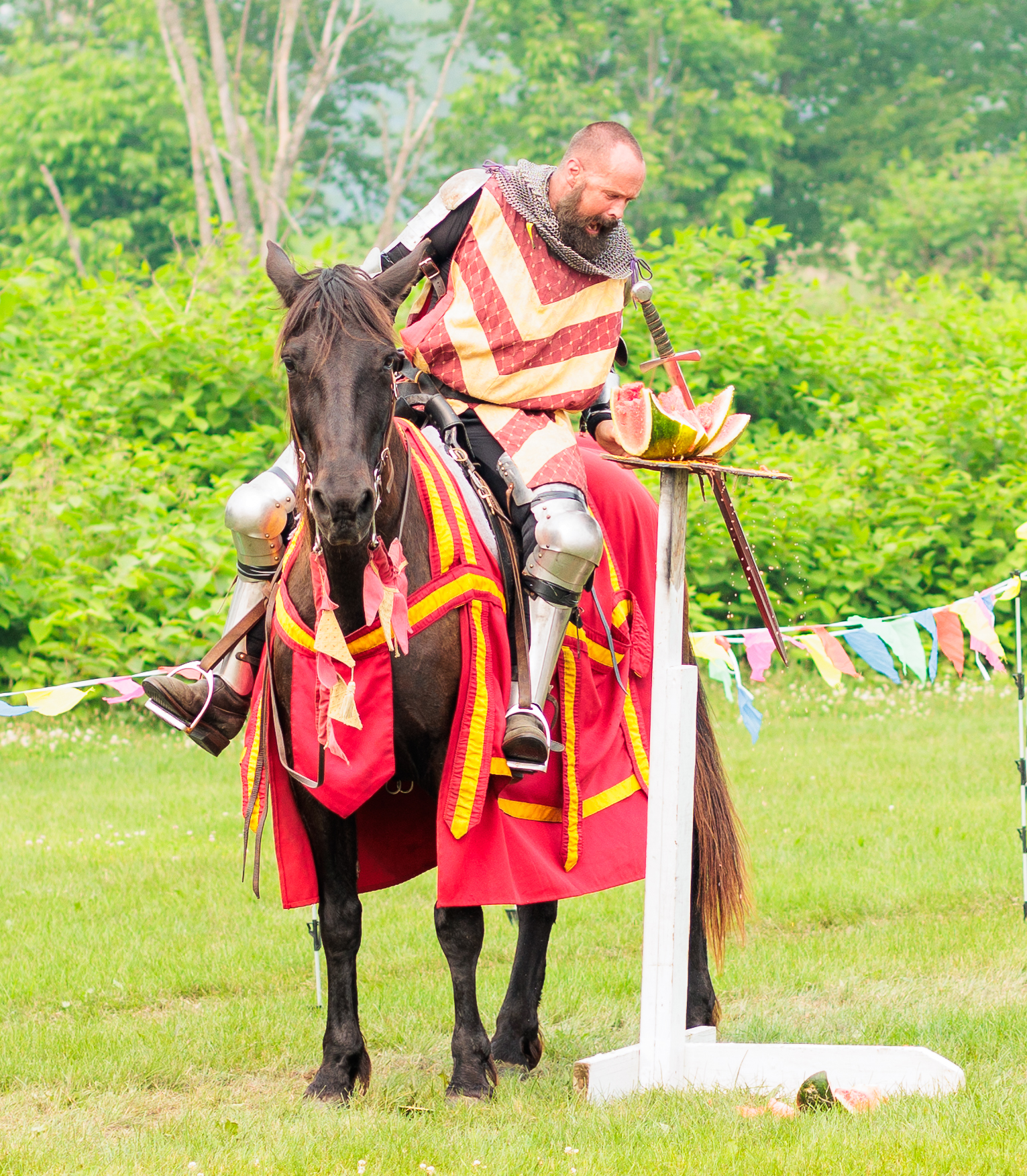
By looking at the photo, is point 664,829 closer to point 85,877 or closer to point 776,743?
point 85,877

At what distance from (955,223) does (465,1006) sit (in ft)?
80.3

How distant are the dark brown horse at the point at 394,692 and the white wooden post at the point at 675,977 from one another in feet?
1.56

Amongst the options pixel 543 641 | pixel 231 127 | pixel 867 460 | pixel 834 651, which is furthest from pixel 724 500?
pixel 231 127

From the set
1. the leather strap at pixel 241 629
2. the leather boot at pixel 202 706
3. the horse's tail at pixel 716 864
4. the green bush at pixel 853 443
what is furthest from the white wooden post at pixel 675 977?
the green bush at pixel 853 443

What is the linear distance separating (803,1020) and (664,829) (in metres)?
1.37

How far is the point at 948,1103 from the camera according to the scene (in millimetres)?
3754

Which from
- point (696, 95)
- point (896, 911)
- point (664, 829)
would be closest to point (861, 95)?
point (696, 95)

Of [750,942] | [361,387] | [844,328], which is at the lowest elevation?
[750,942]

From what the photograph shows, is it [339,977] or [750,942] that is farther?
[750,942]

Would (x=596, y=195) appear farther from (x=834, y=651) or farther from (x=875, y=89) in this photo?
(x=875, y=89)

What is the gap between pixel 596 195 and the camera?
4367mm

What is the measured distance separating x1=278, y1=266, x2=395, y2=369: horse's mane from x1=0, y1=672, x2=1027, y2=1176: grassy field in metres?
1.95

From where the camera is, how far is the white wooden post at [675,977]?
3.95 meters

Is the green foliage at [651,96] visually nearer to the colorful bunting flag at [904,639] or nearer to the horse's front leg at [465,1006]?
the colorful bunting flag at [904,639]
